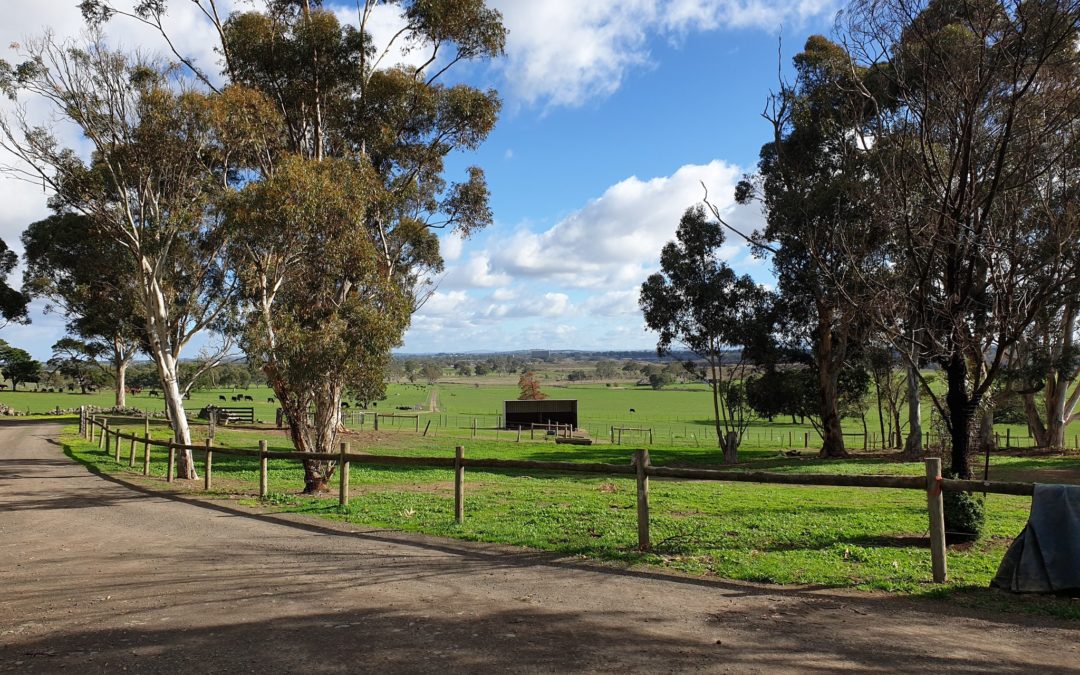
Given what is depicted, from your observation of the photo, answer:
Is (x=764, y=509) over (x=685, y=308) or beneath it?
beneath

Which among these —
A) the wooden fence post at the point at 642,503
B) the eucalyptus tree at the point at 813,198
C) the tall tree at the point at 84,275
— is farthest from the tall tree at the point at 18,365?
the wooden fence post at the point at 642,503

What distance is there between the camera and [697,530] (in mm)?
9812

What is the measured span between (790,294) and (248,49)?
909 inches

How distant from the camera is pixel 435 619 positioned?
5.85 m

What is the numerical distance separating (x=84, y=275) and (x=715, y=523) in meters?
29.1

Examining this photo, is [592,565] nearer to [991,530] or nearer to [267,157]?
[991,530]

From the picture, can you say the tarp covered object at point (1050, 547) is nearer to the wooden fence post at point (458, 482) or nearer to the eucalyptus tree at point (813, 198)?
the wooden fence post at point (458, 482)

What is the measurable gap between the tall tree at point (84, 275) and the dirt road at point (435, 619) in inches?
606

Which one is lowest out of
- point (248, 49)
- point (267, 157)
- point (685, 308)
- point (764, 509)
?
point (764, 509)

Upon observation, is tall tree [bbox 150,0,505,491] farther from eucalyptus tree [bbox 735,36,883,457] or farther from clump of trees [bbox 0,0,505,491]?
eucalyptus tree [bbox 735,36,883,457]

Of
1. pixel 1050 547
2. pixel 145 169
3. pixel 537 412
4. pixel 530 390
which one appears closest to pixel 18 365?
pixel 530 390

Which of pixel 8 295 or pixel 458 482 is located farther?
pixel 8 295

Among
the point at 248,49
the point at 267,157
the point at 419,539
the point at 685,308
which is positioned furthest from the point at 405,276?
the point at 419,539

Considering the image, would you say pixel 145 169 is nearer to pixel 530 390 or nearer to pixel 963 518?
pixel 963 518
